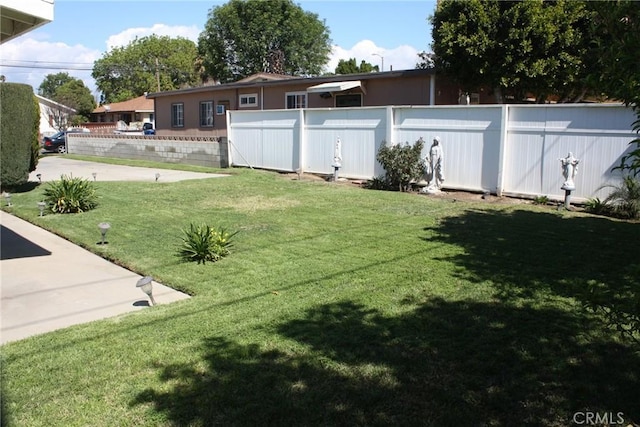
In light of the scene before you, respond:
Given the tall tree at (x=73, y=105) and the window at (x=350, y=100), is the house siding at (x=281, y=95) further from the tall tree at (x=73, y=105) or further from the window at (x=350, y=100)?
the tall tree at (x=73, y=105)

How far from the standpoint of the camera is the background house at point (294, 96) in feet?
56.3

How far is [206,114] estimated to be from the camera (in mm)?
25562

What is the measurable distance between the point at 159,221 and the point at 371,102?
36.0 feet

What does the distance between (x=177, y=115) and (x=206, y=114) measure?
257 cm

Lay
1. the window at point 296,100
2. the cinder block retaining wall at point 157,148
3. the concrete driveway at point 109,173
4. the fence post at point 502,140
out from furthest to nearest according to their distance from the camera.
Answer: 1. the window at point 296,100
2. the cinder block retaining wall at point 157,148
3. the concrete driveway at point 109,173
4. the fence post at point 502,140

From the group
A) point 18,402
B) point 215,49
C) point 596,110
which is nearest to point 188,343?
point 18,402

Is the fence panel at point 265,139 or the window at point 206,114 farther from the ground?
the window at point 206,114

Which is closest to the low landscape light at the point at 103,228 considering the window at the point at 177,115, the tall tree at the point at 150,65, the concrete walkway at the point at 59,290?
the concrete walkway at the point at 59,290

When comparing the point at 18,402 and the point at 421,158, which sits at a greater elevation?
the point at 421,158

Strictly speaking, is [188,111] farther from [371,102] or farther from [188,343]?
[188,343]

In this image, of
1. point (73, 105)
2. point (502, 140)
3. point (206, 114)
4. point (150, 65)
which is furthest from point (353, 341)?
point (150, 65)

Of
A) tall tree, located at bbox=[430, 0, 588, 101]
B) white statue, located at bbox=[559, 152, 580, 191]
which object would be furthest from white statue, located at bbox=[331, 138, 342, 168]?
white statue, located at bbox=[559, 152, 580, 191]

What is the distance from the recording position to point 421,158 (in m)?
12.6

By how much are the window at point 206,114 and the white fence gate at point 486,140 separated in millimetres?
9663
